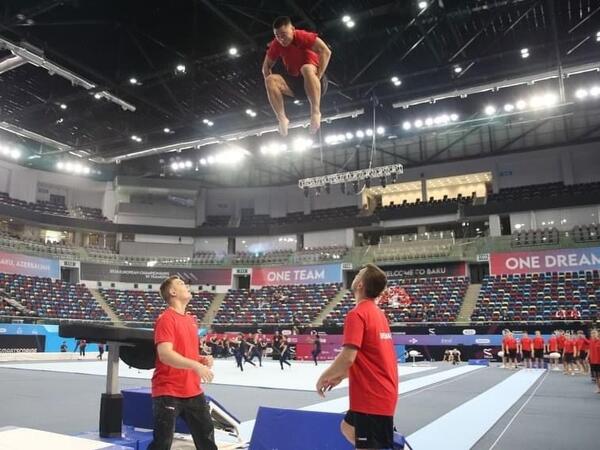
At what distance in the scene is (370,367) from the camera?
272 cm

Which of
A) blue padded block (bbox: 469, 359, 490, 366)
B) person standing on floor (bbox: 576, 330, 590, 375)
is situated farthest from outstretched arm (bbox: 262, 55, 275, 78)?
blue padded block (bbox: 469, 359, 490, 366)

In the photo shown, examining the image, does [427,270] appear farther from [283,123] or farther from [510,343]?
[283,123]

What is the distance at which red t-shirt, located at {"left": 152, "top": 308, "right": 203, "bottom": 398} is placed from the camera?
334cm

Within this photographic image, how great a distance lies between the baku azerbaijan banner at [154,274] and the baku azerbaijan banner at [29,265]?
2.76 m

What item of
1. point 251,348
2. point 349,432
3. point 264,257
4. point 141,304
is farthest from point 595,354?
point 141,304

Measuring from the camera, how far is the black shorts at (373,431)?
105 inches

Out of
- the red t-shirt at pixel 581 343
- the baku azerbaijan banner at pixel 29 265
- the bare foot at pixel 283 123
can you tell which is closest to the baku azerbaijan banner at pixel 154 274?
the baku azerbaijan banner at pixel 29 265

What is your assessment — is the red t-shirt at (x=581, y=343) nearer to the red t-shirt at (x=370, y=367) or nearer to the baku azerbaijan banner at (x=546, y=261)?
the baku azerbaijan banner at (x=546, y=261)

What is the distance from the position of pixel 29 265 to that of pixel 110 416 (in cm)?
3145

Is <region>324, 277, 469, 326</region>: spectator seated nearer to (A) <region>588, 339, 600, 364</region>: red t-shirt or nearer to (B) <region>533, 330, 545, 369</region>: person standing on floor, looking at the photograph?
(B) <region>533, 330, 545, 369</region>: person standing on floor

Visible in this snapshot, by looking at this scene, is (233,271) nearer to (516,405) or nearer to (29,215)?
(29,215)

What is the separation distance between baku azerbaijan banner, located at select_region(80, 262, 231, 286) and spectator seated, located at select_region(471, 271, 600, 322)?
19.0 metres

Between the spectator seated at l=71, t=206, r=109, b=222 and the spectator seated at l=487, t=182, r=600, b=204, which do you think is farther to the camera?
the spectator seated at l=71, t=206, r=109, b=222

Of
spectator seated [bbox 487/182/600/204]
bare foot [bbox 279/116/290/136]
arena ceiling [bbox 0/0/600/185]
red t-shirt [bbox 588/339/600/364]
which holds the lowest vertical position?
red t-shirt [bbox 588/339/600/364]
